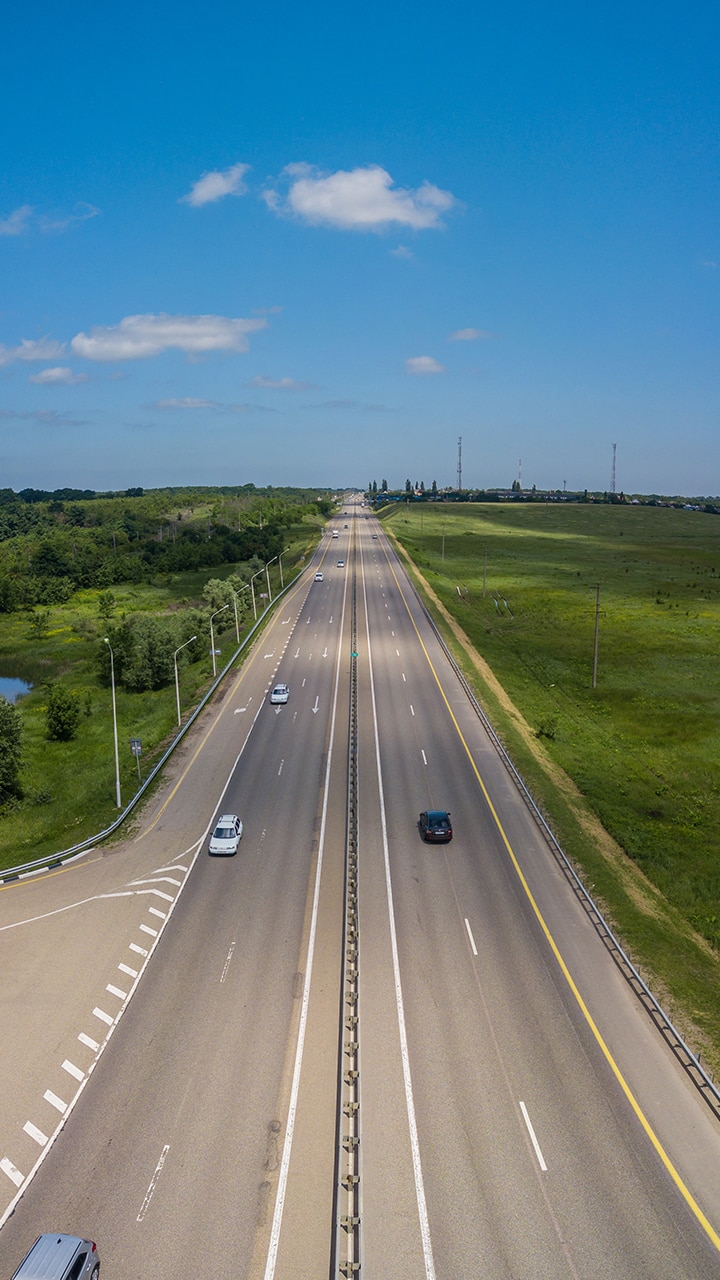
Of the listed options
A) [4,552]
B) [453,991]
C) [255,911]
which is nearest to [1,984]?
[255,911]

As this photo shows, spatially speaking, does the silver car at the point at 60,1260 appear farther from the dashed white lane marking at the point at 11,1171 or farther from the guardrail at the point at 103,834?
the guardrail at the point at 103,834

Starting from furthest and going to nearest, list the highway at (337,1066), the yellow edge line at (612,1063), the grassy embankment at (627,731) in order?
the grassy embankment at (627,731), the yellow edge line at (612,1063), the highway at (337,1066)

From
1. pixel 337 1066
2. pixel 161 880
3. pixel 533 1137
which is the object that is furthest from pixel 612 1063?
pixel 161 880

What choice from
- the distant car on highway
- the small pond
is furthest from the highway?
the small pond

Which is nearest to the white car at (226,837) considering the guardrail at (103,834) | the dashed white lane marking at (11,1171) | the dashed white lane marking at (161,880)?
the dashed white lane marking at (161,880)

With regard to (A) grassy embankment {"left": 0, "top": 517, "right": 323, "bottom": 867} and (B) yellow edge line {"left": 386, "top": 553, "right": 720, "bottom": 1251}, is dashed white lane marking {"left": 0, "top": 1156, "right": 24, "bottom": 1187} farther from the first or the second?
(A) grassy embankment {"left": 0, "top": 517, "right": 323, "bottom": 867}

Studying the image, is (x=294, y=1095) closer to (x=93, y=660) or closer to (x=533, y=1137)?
(x=533, y=1137)
